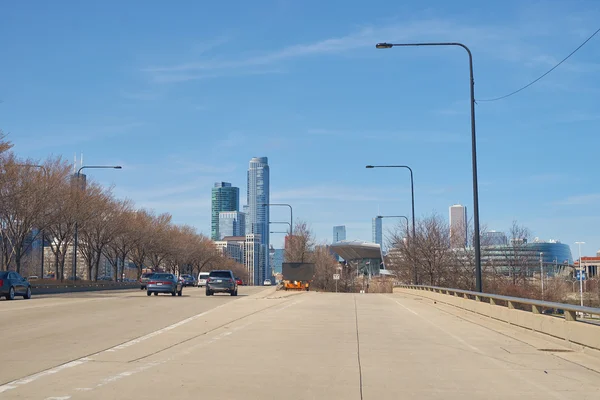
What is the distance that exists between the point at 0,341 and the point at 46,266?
172972 millimetres

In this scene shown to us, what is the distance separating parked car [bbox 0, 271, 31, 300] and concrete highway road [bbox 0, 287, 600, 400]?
17.0m

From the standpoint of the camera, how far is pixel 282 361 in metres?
12.7

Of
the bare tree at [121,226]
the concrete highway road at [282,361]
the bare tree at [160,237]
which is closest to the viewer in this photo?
the concrete highway road at [282,361]

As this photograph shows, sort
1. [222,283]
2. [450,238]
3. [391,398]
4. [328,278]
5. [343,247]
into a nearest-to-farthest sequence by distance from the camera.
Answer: [391,398] < [222,283] < [450,238] < [328,278] < [343,247]

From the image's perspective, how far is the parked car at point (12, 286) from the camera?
123 feet

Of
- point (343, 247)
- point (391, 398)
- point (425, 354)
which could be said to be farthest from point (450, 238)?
point (343, 247)

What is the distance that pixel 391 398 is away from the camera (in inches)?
357

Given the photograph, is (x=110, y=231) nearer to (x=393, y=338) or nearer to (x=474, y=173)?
(x=474, y=173)

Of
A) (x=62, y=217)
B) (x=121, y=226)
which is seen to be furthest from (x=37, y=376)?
(x=121, y=226)

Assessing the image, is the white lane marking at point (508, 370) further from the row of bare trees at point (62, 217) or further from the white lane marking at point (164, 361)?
the row of bare trees at point (62, 217)

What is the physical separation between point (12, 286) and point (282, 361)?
30180 mm

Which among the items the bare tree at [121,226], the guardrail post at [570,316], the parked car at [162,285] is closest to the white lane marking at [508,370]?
the guardrail post at [570,316]

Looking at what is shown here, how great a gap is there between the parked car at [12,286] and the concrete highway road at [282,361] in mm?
17001

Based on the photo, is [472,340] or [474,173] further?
[474,173]
